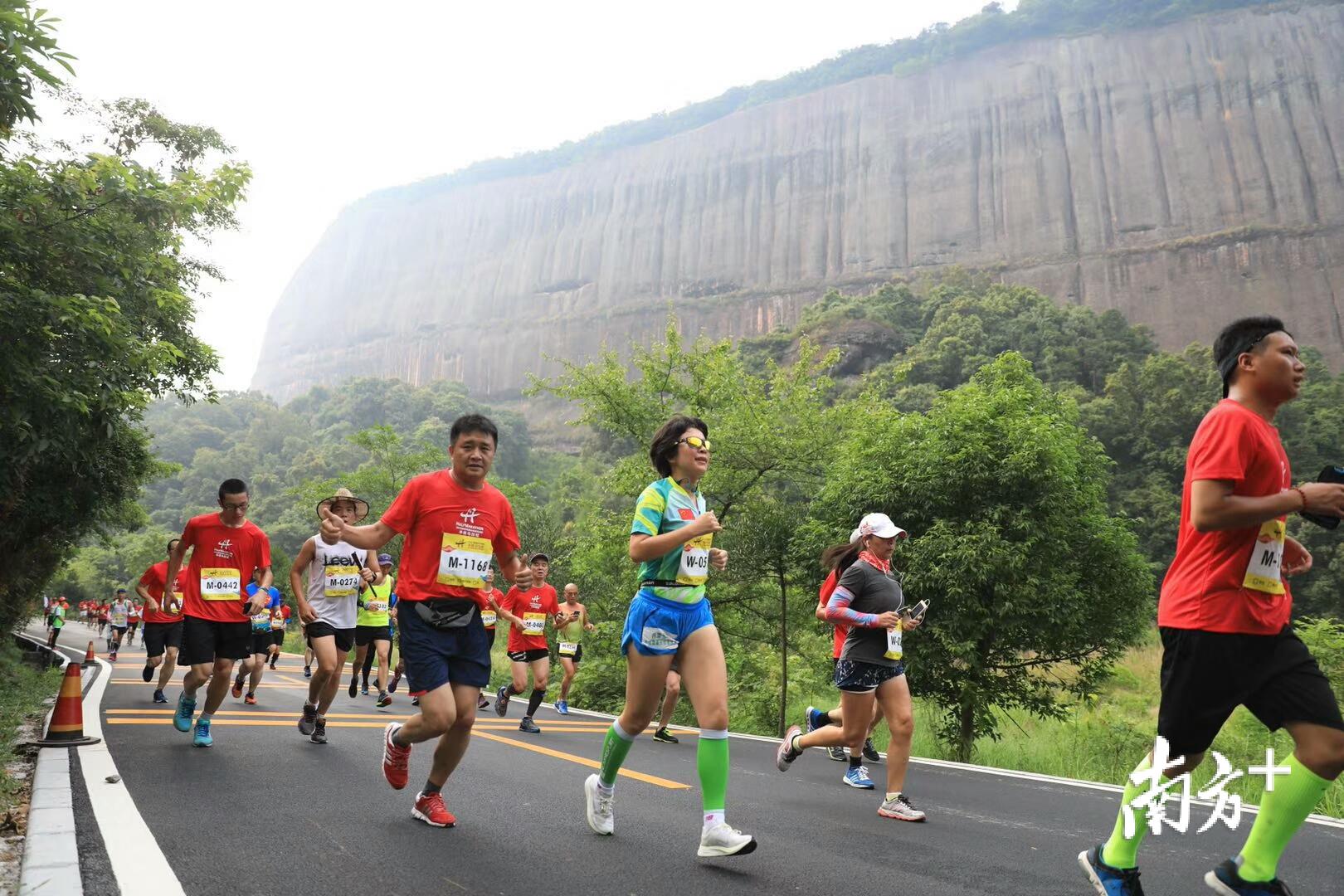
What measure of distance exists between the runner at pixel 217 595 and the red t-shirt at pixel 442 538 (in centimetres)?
314

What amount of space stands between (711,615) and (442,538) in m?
1.52

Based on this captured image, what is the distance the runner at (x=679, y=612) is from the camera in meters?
4.36

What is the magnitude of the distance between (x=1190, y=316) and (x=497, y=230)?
401ft

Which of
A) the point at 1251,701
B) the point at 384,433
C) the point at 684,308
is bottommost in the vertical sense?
the point at 1251,701

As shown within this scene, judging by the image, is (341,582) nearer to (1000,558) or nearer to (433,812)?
(433,812)

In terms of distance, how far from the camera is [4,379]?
775 cm

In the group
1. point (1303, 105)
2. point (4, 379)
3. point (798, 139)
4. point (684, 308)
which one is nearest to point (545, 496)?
point (684, 308)

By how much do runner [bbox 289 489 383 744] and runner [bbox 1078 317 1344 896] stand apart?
6180 millimetres

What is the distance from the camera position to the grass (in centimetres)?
547

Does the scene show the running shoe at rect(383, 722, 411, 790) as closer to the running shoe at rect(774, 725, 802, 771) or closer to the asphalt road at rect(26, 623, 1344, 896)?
the asphalt road at rect(26, 623, 1344, 896)

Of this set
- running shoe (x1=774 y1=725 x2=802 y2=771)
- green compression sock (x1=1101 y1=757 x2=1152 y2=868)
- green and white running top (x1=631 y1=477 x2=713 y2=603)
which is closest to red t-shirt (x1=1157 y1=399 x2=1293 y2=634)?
green compression sock (x1=1101 y1=757 x2=1152 y2=868)

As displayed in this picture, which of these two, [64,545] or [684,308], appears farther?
[684,308]

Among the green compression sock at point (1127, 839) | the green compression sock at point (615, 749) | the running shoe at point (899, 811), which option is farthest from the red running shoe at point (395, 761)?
the green compression sock at point (1127, 839)

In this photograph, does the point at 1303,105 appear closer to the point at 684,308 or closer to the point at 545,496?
the point at 684,308
